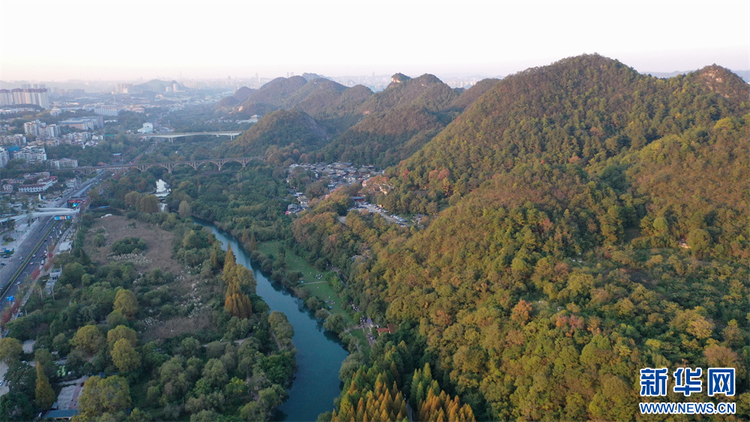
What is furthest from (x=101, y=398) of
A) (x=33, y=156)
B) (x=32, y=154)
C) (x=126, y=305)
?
(x=32, y=154)

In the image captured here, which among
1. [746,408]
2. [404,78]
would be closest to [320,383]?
[746,408]

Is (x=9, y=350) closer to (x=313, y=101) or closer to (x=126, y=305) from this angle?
(x=126, y=305)

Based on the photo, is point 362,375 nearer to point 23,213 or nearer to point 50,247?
point 50,247

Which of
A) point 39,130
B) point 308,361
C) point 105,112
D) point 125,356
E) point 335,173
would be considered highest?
point 105,112

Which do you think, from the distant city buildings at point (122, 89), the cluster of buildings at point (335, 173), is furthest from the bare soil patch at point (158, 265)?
the distant city buildings at point (122, 89)

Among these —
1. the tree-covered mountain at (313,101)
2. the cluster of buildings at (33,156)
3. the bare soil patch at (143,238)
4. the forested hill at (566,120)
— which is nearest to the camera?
the bare soil patch at (143,238)

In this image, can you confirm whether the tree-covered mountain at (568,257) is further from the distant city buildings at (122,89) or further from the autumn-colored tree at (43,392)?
the distant city buildings at (122,89)
